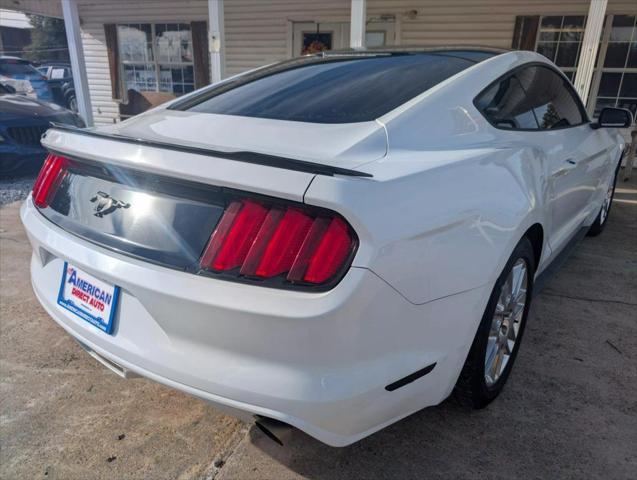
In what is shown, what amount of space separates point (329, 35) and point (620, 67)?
5.33 meters

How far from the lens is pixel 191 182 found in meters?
1.45

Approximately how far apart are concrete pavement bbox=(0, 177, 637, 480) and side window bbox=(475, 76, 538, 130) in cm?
124

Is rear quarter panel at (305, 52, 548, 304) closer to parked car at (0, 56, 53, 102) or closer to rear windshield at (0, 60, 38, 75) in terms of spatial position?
parked car at (0, 56, 53, 102)

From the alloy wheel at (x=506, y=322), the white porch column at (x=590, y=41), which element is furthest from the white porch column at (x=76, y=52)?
the alloy wheel at (x=506, y=322)

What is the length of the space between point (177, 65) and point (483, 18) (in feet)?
23.0

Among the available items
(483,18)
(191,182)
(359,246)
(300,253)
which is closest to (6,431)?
(191,182)

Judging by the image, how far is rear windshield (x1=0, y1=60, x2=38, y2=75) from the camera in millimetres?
11188

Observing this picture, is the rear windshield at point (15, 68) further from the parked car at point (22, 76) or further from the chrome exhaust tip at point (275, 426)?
the chrome exhaust tip at point (275, 426)

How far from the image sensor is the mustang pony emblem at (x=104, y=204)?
A: 64.8 inches

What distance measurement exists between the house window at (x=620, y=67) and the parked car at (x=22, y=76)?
1163 centimetres

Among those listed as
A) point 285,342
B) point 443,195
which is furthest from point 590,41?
point 285,342

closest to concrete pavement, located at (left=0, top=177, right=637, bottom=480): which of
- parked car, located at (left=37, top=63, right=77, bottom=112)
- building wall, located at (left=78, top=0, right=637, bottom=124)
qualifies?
building wall, located at (left=78, top=0, right=637, bottom=124)

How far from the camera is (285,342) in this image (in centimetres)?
135

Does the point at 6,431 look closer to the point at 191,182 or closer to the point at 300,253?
the point at 191,182
